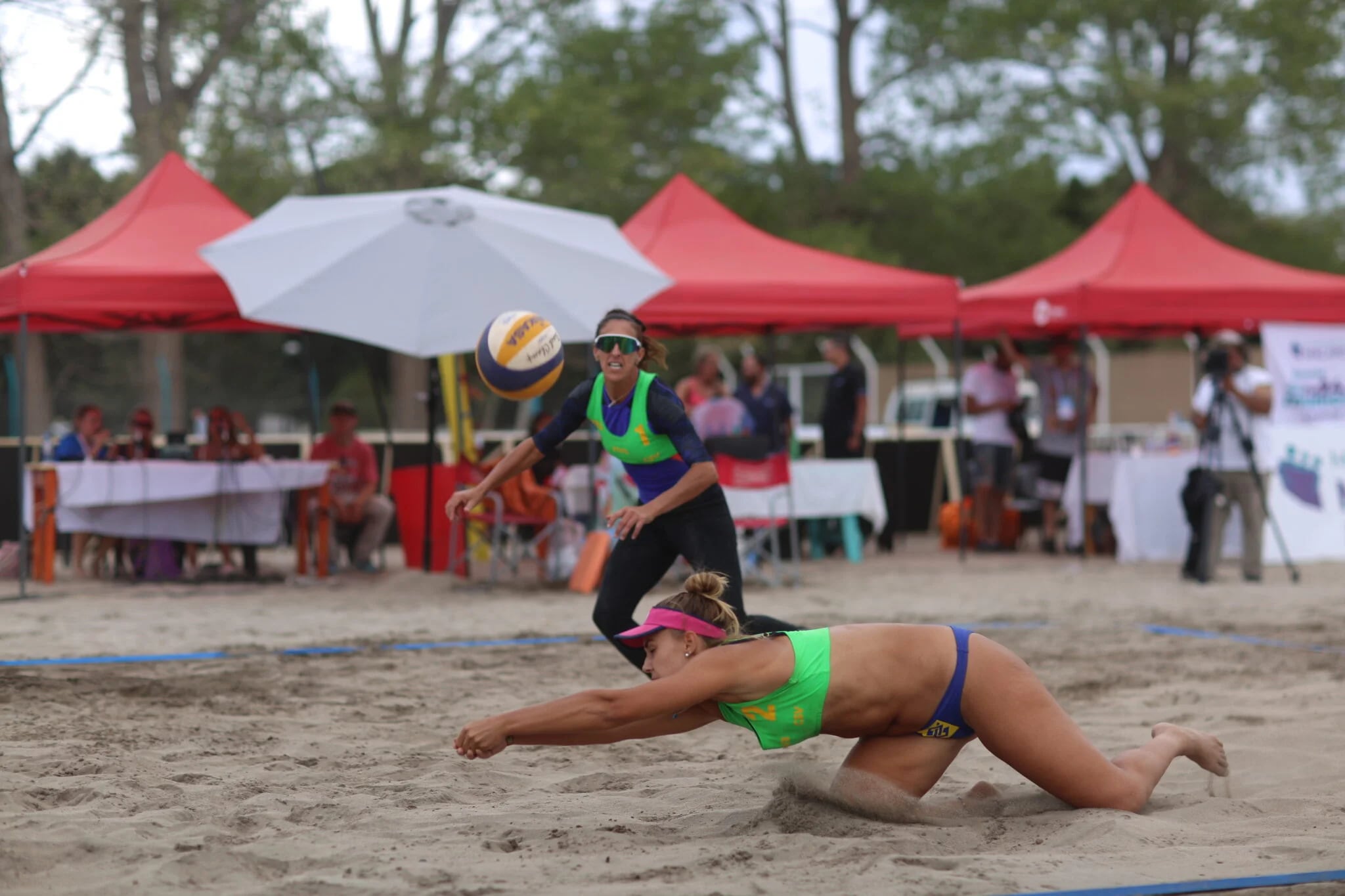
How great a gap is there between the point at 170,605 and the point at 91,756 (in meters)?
5.05

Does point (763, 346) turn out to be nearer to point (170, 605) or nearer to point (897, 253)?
point (897, 253)

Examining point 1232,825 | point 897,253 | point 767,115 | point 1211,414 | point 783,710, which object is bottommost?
point 1232,825

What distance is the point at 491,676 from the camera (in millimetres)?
6902

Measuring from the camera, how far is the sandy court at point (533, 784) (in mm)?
3658

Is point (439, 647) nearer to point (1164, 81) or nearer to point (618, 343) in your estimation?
point (618, 343)

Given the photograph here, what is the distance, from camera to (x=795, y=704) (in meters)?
3.92

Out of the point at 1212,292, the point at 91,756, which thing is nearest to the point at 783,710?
the point at 91,756

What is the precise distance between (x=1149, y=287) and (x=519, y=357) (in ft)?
24.9

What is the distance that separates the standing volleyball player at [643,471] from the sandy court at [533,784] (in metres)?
0.63

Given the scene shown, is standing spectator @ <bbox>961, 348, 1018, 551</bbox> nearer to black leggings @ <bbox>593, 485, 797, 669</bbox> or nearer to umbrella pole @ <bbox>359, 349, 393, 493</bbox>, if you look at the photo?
umbrella pole @ <bbox>359, 349, 393, 493</bbox>

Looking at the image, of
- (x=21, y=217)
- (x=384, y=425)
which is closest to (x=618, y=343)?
(x=384, y=425)

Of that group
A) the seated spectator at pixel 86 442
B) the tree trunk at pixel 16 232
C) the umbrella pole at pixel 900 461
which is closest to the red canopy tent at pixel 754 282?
the umbrella pole at pixel 900 461

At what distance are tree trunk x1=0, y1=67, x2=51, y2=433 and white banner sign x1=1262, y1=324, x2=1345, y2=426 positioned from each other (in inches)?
558

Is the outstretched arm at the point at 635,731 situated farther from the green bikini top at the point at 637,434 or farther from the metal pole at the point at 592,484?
the metal pole at the point at 592,484
